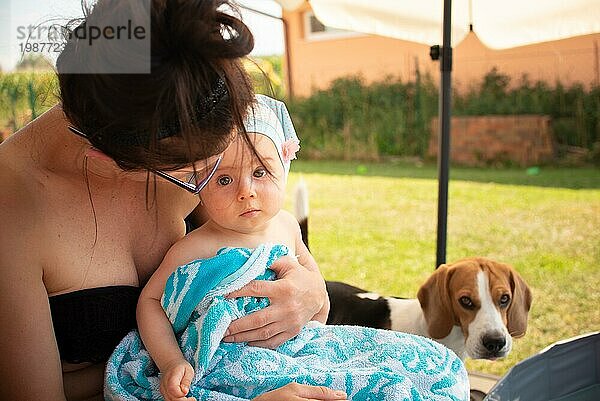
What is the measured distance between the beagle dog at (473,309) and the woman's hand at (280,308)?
38.2 inches

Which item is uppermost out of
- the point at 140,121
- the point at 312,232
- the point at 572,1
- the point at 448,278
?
the point at 572,1

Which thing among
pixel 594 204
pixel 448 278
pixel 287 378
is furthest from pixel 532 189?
pixel 287 378

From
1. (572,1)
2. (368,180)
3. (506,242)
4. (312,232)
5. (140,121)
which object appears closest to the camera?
(140,121)

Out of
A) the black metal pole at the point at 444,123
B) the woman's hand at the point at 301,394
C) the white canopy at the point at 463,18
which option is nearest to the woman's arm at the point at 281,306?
the woman's hand at the point at 301,394

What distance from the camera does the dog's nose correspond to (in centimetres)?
211

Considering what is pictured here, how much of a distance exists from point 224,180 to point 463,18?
190 cm

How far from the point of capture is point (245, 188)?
1.21 meters

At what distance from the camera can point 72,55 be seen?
0.96 metres

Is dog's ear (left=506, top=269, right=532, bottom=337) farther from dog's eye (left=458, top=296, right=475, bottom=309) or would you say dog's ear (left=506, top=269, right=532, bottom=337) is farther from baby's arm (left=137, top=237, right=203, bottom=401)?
baby's arm (left=137, top=237, right=203, bottom=401)

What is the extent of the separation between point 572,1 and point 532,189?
4.16 meters

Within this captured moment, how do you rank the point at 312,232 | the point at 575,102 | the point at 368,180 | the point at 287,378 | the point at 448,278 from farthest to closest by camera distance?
the point at 368,180 < the point at 575,102 < the point at 312,232 < the point at 448,278 < the point at 287,378

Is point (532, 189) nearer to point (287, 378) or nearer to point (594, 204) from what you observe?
point (594, 204)

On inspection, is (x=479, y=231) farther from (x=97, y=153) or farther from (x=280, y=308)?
(x=97, y=153)

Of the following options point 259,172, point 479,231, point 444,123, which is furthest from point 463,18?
point 479,231
